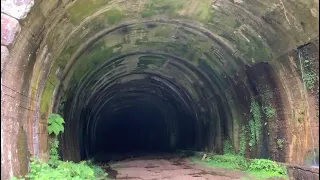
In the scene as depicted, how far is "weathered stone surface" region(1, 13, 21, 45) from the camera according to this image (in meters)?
5.51

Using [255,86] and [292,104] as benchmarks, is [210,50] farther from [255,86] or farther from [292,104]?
[292,104]

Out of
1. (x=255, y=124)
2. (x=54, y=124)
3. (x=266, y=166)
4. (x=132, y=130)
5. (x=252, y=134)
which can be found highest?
(x=132, y=130)

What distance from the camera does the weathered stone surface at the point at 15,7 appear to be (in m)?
5.53

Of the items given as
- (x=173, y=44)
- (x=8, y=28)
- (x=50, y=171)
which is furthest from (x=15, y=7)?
(x=173, y=44)

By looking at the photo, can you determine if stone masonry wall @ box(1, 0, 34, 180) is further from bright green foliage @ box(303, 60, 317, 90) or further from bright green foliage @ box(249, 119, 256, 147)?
bright green foliage @ box(249, 119, 256, 147)

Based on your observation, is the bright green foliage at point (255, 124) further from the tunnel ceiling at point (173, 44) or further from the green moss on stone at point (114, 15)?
the green moss on stone at point (114, 15)

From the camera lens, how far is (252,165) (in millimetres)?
11414

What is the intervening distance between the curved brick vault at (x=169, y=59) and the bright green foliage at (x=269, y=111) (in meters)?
0.12

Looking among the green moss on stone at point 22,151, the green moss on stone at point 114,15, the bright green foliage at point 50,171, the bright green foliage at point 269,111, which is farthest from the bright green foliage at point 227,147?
the green moss on stone at point 22,151

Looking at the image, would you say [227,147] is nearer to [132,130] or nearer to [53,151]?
[53,151]

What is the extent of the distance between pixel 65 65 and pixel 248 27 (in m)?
4.48

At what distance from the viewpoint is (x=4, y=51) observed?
5.58 m

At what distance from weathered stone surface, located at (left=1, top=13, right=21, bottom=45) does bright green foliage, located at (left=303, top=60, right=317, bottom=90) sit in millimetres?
6261

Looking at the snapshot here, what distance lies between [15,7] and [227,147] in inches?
403
